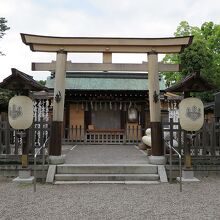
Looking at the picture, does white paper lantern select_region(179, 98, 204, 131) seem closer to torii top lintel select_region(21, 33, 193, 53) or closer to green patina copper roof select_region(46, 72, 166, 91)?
torii top lintel select_region(21, 33, 193, 53)

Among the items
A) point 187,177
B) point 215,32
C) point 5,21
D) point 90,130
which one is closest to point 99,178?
point 187,177

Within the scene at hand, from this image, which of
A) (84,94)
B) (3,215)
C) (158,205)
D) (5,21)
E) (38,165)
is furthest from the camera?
(5,21)

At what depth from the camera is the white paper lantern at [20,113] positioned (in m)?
8.77

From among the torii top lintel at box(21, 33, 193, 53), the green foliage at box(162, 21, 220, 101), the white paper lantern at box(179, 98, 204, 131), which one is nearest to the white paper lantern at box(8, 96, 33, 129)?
Answer: the torii top lintel at box(21, 33, 193, 53)

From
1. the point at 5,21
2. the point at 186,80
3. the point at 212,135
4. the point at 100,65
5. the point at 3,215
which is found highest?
the point at 5,21

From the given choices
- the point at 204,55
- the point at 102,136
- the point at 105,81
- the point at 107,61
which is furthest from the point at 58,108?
the point at 204,55

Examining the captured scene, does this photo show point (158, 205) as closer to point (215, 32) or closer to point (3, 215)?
point (3, 215)

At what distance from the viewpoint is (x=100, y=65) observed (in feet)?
35.1

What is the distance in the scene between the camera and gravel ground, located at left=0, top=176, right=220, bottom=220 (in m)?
5.77

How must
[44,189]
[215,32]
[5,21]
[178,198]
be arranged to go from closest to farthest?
1. [178,198]
2. [44,189]
3. [5,21]
4. [215,32]

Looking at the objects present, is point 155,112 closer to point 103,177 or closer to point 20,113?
point 103,177

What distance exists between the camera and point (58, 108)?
10078mm

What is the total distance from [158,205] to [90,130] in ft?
42.3

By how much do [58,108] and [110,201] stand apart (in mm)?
4288
